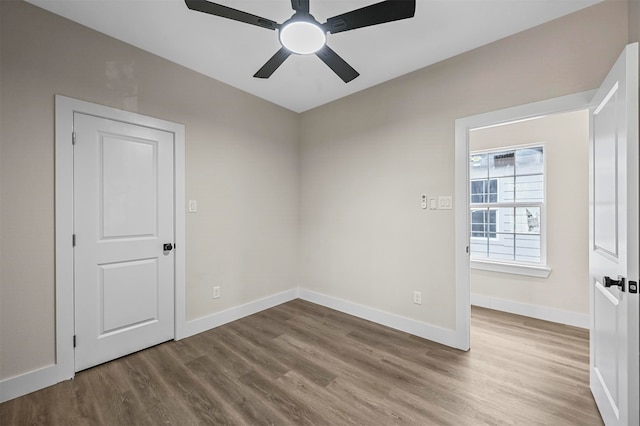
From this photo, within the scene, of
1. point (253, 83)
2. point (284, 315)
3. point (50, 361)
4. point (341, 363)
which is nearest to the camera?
point (50, 361)

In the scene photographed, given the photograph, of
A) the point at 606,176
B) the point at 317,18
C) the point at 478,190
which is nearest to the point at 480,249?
the point at 478,190

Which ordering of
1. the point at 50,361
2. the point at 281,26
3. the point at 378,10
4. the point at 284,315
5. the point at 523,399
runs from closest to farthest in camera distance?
1. the point at 378,10
2. the point at 281,26
3. the point at 523,399
4. the point at 50,361
5. the point at 284,315

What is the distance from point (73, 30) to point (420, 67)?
9.75 ft

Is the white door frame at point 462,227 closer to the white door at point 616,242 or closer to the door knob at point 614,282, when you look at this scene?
the white door at point 616,242

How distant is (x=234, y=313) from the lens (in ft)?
10.3

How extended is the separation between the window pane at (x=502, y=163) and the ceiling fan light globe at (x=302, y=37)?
306 cm

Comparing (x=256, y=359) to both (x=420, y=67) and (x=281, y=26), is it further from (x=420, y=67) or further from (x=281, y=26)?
(x=420, y=67)

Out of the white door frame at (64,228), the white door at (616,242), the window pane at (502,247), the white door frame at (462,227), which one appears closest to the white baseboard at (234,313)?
the white door frame at (64,228)

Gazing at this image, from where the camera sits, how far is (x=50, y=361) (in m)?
1.98

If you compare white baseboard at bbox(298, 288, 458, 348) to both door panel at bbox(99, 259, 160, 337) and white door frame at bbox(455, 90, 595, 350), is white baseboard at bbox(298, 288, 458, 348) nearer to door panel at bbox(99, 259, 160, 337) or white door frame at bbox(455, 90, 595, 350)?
white door frame at bbox(455, 90, 595, 350)

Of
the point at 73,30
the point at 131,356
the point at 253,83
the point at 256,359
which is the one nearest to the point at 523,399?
the point at 256,359

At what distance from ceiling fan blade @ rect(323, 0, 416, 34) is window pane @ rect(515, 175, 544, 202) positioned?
289cm

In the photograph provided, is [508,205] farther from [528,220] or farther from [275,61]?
[275,61]

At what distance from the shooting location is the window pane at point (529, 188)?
3303mm
